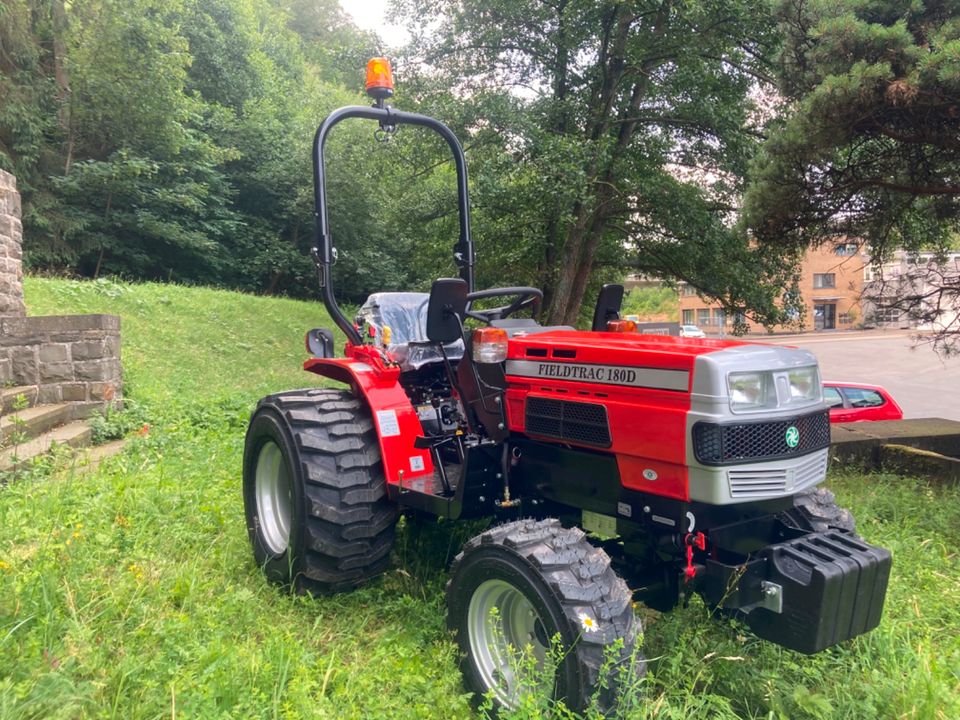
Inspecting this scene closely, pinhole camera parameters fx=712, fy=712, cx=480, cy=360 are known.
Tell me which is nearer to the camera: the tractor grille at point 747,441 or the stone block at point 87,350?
the tractor grille at point 747,441

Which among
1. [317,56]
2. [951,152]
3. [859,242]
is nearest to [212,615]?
[951,152]

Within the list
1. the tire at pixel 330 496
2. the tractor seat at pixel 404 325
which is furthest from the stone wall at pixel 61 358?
the tire at pixel 330 496

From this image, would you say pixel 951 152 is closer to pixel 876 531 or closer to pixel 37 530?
pixel 876 531

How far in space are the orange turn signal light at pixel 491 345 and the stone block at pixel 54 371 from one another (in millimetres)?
4838

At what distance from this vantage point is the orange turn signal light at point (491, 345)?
114 inches

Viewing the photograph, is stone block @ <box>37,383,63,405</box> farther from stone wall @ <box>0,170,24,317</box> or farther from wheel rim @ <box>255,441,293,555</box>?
wheel rim @ <box>255,441,293,555</box>

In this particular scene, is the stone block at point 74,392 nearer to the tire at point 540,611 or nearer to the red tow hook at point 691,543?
the tire at point 540,611

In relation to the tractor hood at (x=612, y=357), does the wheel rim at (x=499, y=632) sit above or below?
below

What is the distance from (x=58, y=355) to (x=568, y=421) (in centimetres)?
532

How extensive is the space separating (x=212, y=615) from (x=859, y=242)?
634 cm

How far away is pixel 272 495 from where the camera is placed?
149 inches

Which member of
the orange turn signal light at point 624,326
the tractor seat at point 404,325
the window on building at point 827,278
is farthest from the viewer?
the window on building at point 827,278

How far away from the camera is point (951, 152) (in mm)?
5113

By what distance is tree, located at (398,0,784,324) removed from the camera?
9.52 meters
